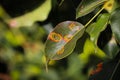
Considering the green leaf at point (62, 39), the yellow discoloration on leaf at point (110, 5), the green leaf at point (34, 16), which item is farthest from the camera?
the green leaf at point (34, 16)

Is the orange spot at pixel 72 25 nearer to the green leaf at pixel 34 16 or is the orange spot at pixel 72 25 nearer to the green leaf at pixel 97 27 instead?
the green leaf at pixel 97 27

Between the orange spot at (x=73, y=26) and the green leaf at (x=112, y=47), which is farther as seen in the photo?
the green leaf at (x=112, y=47)

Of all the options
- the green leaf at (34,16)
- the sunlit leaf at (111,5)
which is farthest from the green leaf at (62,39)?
the green leaf at (34,16)

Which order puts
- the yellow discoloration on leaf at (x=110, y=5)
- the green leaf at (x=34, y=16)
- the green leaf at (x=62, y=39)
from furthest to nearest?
the green leaf at (x=34, y=16), the yellow discoloration on leaf at (x=110, y=5), the green leaf at (x=62, y=39)

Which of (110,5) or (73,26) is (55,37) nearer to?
(73,26)

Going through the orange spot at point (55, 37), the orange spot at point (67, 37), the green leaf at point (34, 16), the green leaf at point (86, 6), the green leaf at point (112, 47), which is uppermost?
the green leaf at point (86, 6)

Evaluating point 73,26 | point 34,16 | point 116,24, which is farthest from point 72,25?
point 34,16
